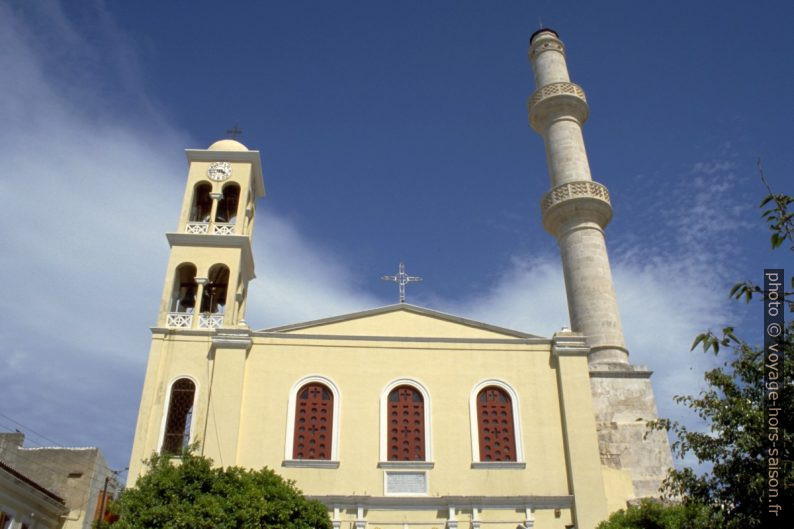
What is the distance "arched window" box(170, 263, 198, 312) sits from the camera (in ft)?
69.1

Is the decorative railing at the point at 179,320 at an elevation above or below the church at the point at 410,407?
above

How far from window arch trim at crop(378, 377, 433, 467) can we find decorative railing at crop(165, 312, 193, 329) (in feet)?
19.1

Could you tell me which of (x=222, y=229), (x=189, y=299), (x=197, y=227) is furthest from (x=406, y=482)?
(x=197, y=227)

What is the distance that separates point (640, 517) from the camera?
15656 millimetres

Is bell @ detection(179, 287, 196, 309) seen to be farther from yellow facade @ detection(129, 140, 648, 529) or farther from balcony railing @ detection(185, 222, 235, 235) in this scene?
balcony railing @ detection(185, 222, 235, 235)

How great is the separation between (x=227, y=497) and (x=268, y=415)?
3507 mm

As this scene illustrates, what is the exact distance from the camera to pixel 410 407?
1838 centimetres

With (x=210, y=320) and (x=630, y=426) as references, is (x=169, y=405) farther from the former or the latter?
(x=630, y=426)

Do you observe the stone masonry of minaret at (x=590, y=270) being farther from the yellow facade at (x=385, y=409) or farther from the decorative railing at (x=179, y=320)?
the decorative railing at (x=179, y=320)

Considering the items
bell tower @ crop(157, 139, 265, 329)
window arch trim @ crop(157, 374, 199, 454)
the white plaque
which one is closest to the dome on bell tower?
bell tower @ crop(157, 139, 265, 329)

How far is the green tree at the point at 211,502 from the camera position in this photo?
13945 mm

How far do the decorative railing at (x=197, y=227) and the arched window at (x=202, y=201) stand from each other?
0.83 m

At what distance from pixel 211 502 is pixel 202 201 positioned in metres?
11.4

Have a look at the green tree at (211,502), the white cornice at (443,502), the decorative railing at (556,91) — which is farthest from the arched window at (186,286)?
the decorative railing at (556,91)
